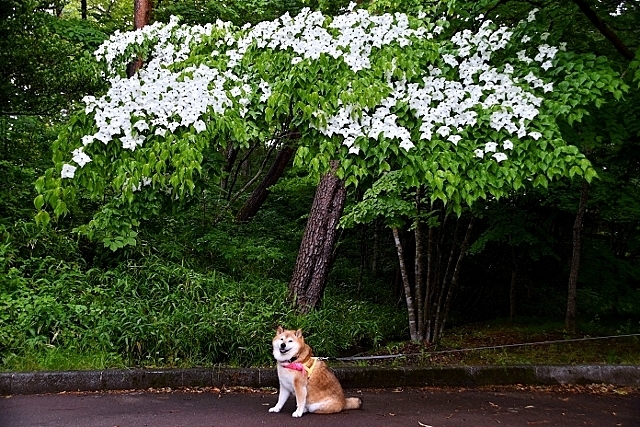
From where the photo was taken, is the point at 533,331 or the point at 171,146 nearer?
the point at 171,146

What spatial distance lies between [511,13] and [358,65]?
2.55 m

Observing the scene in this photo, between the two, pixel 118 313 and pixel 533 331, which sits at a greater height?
pixel 118 313

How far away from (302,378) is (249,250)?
4.76m

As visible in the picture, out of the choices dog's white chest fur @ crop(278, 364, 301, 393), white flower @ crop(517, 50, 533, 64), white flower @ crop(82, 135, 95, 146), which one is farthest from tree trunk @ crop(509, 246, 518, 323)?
white flower @ crop(82, 135, 95, 146)

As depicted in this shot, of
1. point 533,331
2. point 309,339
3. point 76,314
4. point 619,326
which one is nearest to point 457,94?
point 309,339

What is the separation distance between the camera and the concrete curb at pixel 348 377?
4898 mm

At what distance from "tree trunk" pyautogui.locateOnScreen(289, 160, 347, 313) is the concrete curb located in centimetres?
281

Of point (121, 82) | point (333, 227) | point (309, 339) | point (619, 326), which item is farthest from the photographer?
point (619, 326)

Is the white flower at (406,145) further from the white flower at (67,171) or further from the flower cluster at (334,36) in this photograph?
the white flower at (67,171)

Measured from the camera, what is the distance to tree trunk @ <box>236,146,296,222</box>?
1161 centimetres

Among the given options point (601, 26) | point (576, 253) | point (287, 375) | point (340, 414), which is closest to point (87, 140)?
point (287, 375)

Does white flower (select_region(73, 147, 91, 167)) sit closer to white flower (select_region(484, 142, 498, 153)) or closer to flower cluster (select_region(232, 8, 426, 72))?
flower cluster (select_region(232, 8, 426, 72))

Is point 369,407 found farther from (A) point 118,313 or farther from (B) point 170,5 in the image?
(B) point 170,5

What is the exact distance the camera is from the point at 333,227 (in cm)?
841
